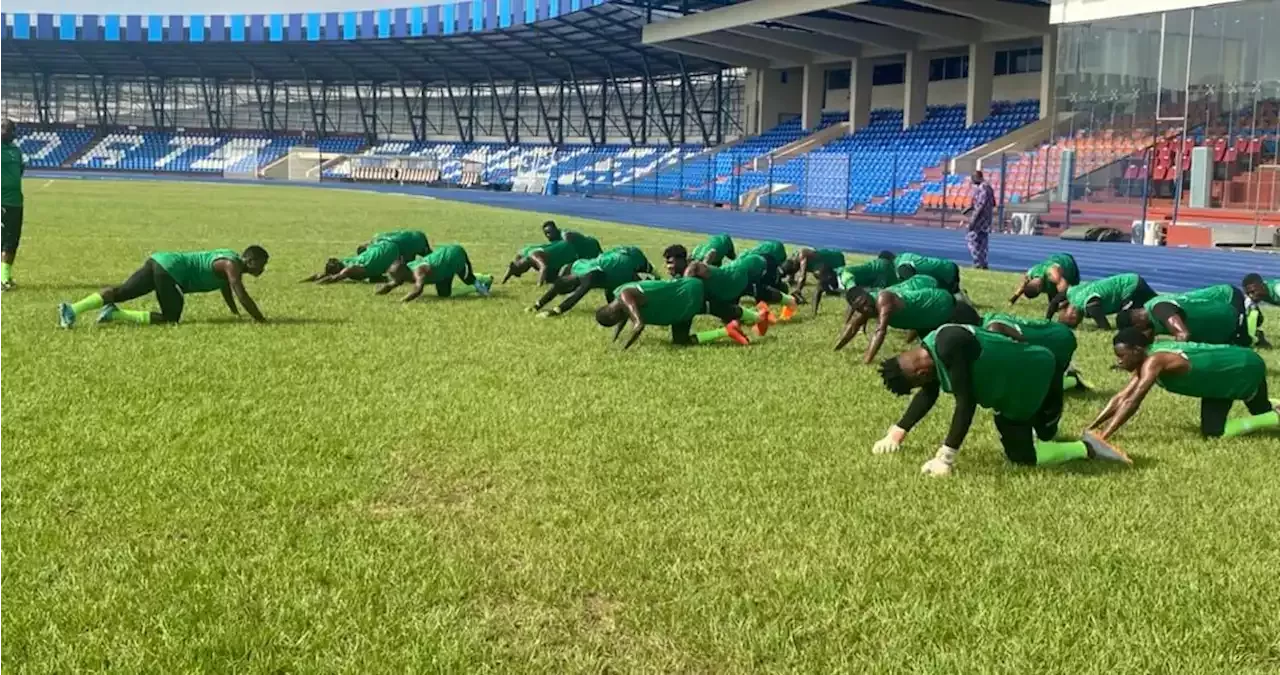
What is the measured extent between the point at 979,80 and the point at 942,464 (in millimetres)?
42923

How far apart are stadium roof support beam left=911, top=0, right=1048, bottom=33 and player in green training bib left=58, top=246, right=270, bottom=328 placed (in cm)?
3518

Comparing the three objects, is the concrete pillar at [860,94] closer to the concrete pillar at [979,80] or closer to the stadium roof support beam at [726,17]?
the stadium roof support beam at [726,17]

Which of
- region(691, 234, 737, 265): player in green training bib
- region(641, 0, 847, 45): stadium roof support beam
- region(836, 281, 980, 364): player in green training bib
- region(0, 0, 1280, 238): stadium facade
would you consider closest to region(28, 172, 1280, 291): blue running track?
region(0, 0, 1280, 238): stadium facade

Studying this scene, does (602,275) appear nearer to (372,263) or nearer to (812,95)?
(372,263)

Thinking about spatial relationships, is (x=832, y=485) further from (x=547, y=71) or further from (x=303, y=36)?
(x=303, y=36)

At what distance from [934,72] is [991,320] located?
154ft

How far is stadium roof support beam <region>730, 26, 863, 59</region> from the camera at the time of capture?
2021 inches

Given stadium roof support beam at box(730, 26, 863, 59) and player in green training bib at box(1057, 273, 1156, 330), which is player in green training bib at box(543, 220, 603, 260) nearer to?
player in green training bib at box(1057, 273, 1156, 330)

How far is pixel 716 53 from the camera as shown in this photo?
5734cm

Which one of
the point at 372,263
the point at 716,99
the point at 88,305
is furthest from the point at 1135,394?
the point at 716,99

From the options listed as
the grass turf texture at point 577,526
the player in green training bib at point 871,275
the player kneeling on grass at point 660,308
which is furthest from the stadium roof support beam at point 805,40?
the grass turf texture at point 577,526

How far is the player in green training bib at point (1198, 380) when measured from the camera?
655 centimetres

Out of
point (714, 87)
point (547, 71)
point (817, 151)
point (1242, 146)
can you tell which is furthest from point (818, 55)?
point (1242, 146)

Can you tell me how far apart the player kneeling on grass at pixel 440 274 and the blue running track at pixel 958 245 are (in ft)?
33.9
